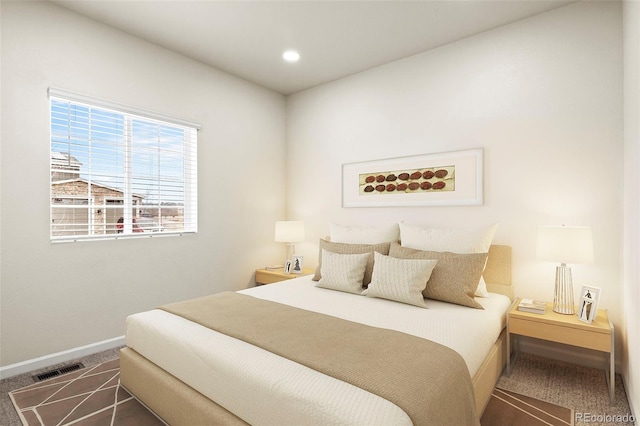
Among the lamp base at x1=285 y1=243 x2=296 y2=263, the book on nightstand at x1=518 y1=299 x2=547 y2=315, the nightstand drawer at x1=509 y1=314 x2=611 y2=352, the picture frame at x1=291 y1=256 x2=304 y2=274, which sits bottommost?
the nightstand drawer at x1=509 y1=314 x2=611 y2=352

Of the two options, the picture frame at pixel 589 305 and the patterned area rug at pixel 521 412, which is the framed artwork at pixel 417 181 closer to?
the picture frame at pixel 589 305

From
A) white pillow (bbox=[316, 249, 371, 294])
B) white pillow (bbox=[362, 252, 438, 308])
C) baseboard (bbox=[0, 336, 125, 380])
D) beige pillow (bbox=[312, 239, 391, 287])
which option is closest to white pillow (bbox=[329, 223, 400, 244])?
beige pillow (bbox=[312, 239, 391, 287])

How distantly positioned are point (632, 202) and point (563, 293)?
75cm

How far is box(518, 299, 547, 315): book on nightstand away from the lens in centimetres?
234

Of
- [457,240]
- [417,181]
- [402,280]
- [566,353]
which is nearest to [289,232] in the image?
[417,181]

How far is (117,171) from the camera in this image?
2943 millimetres

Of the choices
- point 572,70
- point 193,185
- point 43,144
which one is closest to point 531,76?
point 572,70

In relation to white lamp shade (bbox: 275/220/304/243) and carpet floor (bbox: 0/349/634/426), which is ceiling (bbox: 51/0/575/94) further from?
carpet floor (bbox: 0/349/634/426)

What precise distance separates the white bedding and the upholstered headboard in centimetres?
18

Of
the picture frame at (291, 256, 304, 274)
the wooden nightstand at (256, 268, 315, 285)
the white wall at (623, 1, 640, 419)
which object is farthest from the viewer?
the picture frame at (291, 256, 304, 274)

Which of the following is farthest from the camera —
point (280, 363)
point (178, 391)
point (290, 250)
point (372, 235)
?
point (290, 250)

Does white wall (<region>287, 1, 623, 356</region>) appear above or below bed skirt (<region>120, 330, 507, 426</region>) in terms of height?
above

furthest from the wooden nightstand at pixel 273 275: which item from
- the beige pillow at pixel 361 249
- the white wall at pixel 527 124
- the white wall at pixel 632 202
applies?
the white wall at pixel 632 202

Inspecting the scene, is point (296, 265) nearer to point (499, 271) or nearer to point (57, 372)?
point (499, 271)
